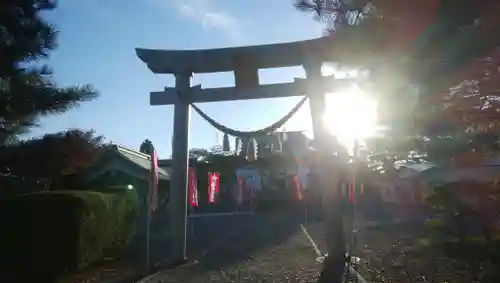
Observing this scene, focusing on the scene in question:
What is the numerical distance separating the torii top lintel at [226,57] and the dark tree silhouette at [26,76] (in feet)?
9.59

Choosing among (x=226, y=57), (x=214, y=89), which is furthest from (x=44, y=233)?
(x=226, y=57)

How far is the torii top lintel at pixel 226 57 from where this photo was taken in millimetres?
9633

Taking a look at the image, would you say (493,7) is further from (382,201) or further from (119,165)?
(382,201)

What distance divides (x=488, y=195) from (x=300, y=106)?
3.86m

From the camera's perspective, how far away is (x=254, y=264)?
9656 mm

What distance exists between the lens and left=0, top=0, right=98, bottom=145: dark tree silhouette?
6859 millimetres

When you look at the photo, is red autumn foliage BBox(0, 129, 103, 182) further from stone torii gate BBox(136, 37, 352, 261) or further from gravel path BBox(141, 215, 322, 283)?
stone torii gate BBox(136, 37, 352, 261)

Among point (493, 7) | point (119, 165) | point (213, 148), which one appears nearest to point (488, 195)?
point (493, 7)

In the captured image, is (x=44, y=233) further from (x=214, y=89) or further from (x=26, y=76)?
(x=214, y=89)

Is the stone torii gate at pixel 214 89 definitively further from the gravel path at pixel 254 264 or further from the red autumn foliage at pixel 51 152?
the red autumn foliage at pixel 51 152

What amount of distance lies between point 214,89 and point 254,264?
3626 mm

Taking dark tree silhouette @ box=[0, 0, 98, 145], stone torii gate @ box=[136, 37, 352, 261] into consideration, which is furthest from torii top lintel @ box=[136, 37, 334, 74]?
dark tree silhouette @ box=[0, 0, 98, 145]

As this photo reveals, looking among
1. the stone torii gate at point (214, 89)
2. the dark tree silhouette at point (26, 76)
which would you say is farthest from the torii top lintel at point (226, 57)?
the dark tree silhouette at point (26, 76)

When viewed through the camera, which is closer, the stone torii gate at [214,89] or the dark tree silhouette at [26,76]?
the dark tree silhouette at [26,76]
